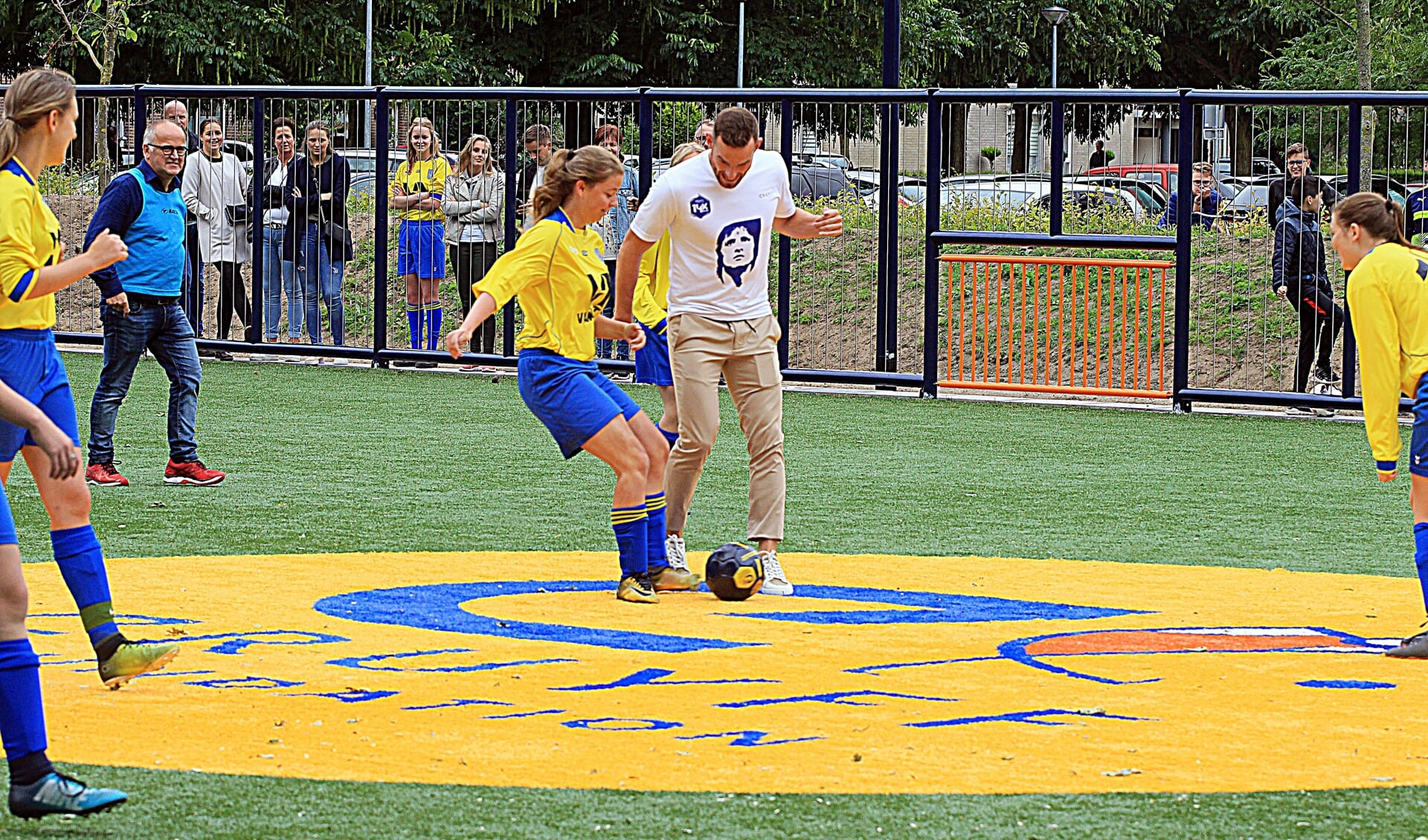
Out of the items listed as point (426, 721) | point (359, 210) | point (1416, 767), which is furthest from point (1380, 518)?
point (359, 210)

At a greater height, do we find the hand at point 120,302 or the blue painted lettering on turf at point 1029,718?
the hand at point 120,302

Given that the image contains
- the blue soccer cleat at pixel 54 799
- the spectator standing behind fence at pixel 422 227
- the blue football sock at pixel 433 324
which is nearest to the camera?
the blue soccer cleat at pixel 54 799

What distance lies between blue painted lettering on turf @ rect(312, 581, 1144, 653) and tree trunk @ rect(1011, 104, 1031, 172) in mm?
8406

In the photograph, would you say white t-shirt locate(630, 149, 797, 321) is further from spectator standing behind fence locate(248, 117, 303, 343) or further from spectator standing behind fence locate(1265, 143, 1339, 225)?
spectator standing behind fence locate(248, 117, 303, 343)

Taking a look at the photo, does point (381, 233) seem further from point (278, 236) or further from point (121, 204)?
point (121, 204)

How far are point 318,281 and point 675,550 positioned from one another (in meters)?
10.4

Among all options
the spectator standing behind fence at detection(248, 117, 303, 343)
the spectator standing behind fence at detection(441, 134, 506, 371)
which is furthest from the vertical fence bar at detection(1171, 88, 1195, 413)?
the spectator standing behind fence at detection(248, 117, 303, 343)

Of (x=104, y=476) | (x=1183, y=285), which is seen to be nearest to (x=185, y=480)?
(x=104, y=476)

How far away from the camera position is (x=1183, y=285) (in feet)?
51.5


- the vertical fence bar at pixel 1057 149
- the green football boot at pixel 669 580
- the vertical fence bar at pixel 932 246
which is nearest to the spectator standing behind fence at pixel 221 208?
the vertical fence bar at pixel 932 246

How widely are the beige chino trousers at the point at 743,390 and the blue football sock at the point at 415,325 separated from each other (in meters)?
10.0

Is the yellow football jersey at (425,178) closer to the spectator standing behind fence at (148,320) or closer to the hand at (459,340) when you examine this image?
the spectator standing behind fence at (148,320)

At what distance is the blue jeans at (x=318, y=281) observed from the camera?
1806cm

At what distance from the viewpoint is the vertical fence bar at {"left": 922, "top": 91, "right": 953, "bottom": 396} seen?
16.3 meters
